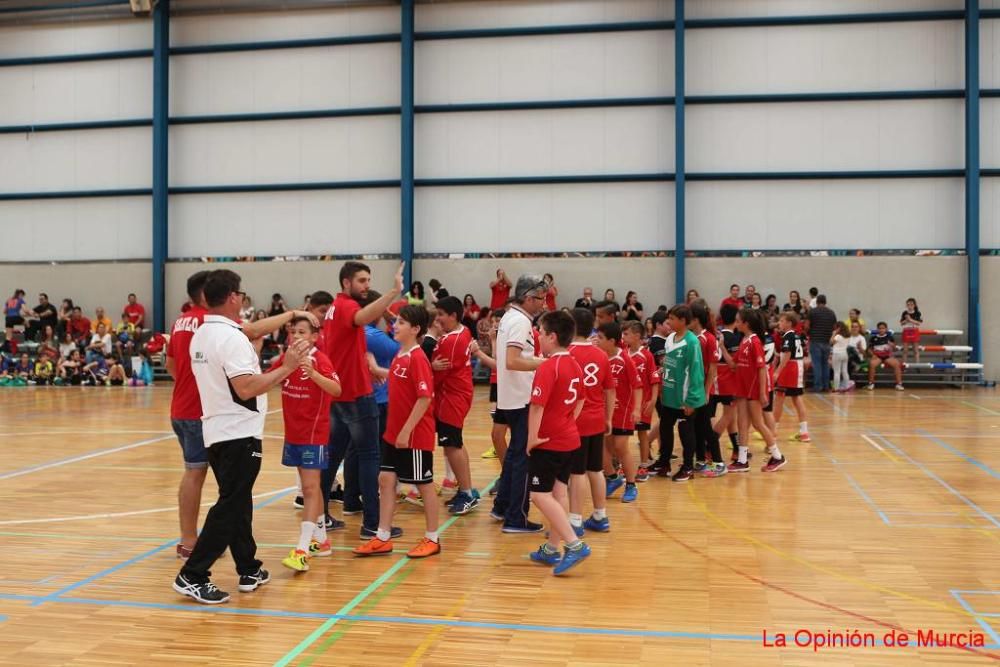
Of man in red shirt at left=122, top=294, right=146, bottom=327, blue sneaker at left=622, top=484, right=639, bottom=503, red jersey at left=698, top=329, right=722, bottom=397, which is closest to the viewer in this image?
blue sneaker at left=622, top=484, right=639, bottom=503

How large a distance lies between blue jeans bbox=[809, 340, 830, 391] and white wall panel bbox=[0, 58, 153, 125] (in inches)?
667

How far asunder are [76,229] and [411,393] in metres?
20.0

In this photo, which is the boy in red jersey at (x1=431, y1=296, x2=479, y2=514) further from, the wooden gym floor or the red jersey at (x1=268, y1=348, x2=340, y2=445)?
the red jersey at (x1=268, y1=348, x2=340, y2=445)

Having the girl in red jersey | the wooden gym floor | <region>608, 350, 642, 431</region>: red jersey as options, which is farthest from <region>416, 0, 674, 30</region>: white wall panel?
<region>608, 350, 642, 431</region>: red jersey

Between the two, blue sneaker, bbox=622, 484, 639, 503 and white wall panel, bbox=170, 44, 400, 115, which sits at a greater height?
white wall panel, bbox=170, 44, 400, 115

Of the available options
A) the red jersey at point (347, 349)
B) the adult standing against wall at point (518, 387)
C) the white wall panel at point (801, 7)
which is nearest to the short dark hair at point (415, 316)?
the red jersey at point (347, 349)

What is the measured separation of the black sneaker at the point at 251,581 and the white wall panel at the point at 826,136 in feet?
56.0

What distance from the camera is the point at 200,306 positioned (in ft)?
19.9

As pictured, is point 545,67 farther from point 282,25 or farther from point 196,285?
point 196,285

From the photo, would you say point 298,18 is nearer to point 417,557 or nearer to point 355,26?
point 355,26

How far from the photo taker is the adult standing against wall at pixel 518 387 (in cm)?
688

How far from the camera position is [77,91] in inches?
904

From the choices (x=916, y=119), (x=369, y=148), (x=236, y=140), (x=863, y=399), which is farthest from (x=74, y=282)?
(x=916, y=119)

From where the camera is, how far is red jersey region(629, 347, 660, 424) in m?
8.59
